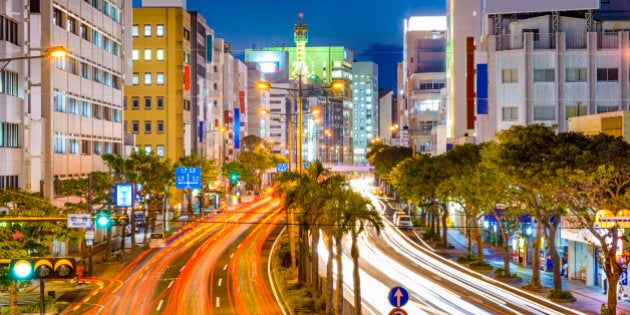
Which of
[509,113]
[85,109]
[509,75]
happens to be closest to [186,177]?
[85,109]

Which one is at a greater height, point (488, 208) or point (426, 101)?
point (426, 101)

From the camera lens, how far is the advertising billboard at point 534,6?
81.9 m

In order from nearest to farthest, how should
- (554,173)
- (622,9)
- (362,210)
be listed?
(362,210), (554,173), (622,9)

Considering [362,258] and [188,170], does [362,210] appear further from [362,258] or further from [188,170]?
[188,170]

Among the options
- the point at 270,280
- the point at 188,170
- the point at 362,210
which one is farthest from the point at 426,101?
the point at 362,210

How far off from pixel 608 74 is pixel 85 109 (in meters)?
46.4

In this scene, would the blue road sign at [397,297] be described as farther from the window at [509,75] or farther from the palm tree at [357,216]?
the window at [509,75]

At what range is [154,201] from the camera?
76.4m

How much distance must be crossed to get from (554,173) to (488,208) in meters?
13.6

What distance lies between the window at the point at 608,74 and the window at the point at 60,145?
46.8 metres

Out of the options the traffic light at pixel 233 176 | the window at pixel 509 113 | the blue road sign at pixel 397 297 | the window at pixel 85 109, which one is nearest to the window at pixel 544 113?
the window at pixel 509 113

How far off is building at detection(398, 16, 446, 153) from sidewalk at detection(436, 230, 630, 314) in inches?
3158

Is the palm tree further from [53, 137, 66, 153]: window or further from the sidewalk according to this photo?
[53, 137, 66, 153]: window

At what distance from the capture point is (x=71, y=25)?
69750 millimetres
